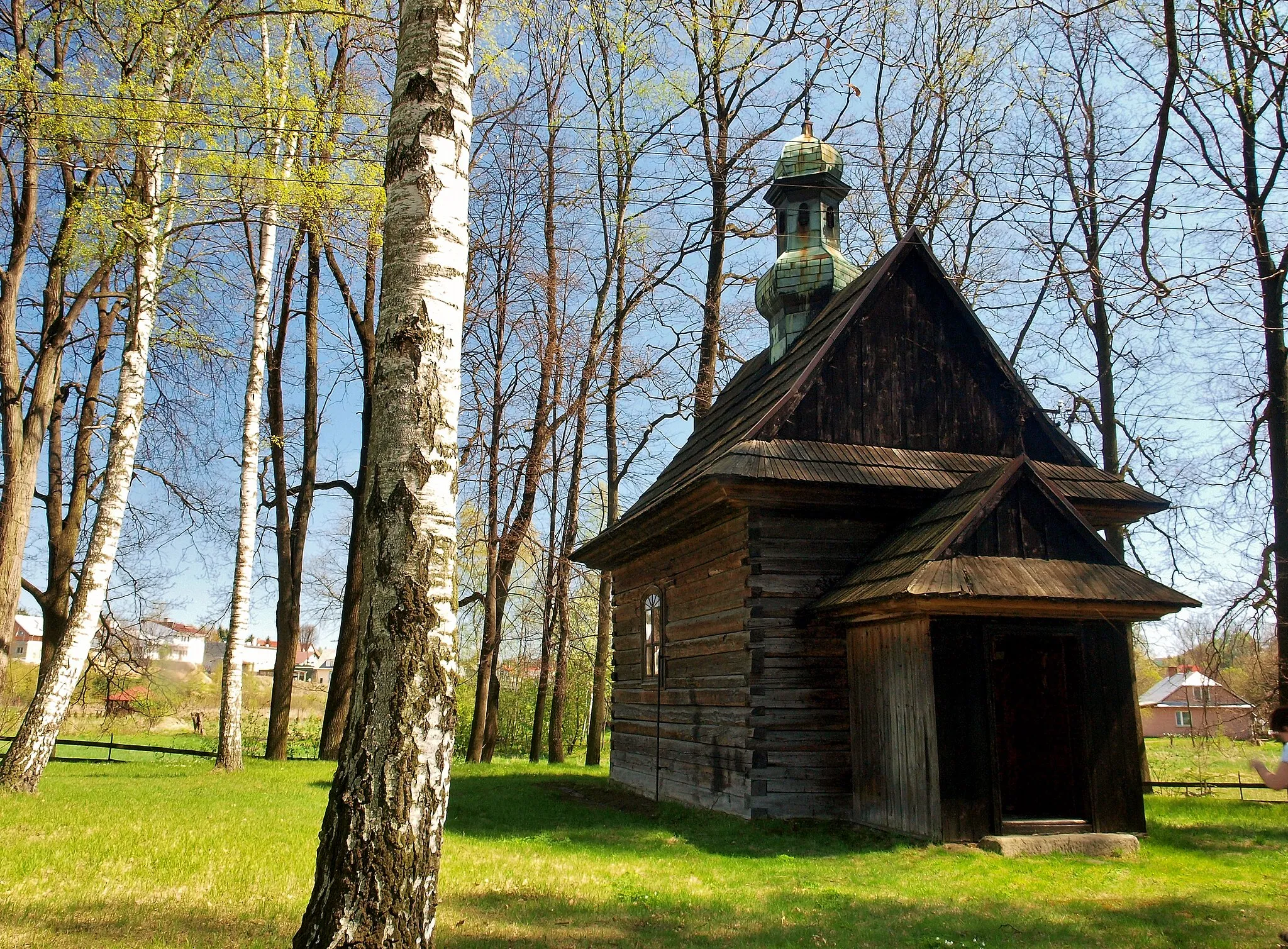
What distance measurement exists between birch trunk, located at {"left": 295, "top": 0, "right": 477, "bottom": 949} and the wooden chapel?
600cm

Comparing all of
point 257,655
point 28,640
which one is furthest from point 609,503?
point 257,655

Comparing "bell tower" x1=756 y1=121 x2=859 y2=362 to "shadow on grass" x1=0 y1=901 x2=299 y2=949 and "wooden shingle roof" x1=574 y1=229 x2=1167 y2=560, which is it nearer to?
"wooden shingle roof" x1=574 y1=229 x2=1167 y2=560

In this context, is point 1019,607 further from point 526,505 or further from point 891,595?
point 526,505

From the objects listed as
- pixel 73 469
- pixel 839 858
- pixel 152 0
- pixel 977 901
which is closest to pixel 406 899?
pixel 977 901

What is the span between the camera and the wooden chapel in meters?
9.68

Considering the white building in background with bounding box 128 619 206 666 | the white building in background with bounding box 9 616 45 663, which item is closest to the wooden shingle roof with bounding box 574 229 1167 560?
the white building in background with bounding box 128 619 206 666

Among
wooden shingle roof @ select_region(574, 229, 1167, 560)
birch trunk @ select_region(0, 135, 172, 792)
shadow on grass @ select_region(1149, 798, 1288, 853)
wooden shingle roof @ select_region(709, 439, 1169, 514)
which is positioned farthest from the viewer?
wooden shingle roof @ select_region(574, 229, 1167, 560)

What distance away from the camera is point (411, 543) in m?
4.50

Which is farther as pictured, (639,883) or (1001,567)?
(1001,567)

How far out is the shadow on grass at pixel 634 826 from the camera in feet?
32.1

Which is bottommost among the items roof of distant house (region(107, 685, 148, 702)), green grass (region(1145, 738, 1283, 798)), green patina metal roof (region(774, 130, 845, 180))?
green grass (region(1145, 738, 1283, 798))

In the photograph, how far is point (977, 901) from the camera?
724 cm

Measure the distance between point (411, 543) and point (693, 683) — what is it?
29.9 feet

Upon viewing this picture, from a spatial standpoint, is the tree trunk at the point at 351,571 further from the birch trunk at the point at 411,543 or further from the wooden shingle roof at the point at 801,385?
the birch trunk at the point at 411,543
